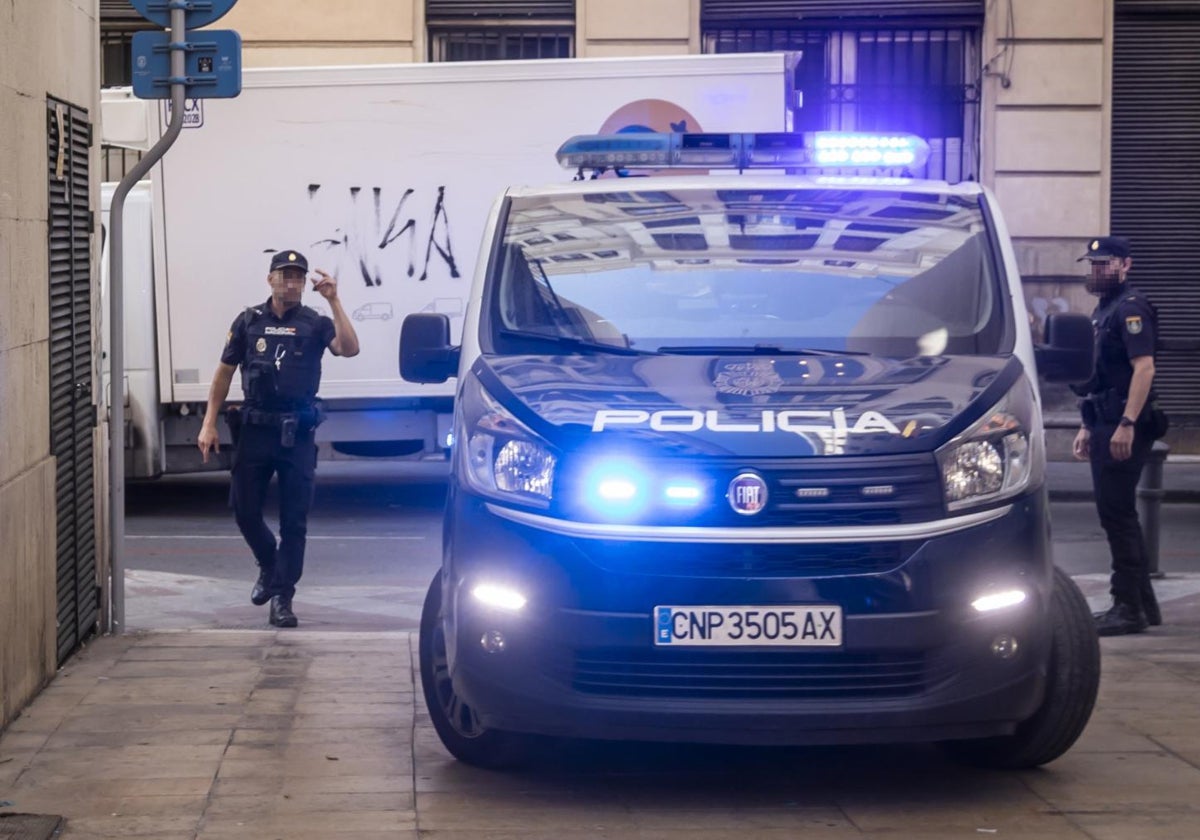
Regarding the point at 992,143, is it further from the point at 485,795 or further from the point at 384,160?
the point at 485,795

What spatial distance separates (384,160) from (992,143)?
6.80 m

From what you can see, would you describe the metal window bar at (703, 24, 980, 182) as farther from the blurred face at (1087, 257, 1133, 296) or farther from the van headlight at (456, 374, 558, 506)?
the van headlight at (456, 374, 558, 506)

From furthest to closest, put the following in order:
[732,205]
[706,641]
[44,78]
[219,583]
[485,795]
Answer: [219,583]
[44,78]
[732,205]
[485,795]
[706,641]

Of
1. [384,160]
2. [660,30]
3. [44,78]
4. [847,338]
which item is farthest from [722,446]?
[660,30]

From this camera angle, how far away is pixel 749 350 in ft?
19.3

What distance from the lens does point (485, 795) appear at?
560cm

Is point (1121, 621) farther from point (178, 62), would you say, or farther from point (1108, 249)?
point (178, 62)

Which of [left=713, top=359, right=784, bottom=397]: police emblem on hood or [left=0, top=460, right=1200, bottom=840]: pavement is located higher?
Answer: [left=713, top=359, right=784, bottom=397]: police emblem on hood

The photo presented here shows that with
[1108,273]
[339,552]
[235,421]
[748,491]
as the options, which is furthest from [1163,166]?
[748,491]

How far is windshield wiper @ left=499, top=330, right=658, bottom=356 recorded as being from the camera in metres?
5.89

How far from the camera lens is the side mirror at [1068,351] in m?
6.23

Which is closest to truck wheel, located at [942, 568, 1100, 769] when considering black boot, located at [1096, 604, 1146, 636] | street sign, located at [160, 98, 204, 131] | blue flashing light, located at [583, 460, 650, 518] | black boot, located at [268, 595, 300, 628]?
blue flashing light, located at [583, 460, 650, 518]

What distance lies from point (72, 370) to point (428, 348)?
1918 millimetres

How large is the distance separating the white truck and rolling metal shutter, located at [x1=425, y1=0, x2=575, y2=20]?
15.9ft
